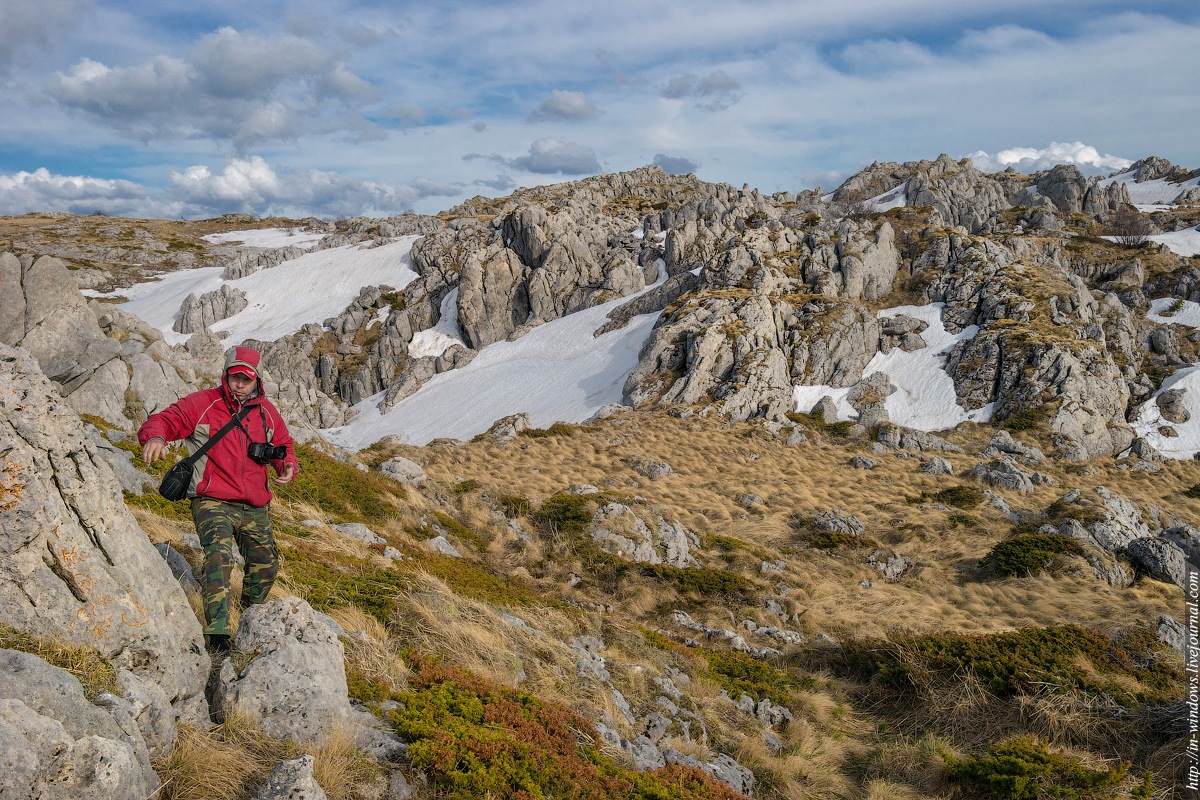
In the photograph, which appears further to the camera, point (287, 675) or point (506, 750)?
point (506, 750)

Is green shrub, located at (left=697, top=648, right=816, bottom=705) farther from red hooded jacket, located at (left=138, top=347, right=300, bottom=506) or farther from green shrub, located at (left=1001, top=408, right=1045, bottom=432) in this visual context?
green shrub, located at (left=1001, top=408, right=1045, bottom=432)

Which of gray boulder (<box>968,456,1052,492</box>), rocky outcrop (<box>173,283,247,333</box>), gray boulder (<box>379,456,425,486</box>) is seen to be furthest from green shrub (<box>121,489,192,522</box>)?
rocky outcrop (<box>173,283,247,333</box>)

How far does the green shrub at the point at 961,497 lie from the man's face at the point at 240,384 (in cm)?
2706

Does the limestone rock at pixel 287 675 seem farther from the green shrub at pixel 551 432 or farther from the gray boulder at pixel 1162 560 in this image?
the green shrub at pixel 551 432

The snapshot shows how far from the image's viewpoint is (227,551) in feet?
19.8

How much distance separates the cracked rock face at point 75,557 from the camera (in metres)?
4.37

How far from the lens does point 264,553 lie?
6.55 metres

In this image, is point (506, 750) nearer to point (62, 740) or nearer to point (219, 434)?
point (62, 740)

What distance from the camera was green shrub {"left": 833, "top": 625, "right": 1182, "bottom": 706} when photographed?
958cm

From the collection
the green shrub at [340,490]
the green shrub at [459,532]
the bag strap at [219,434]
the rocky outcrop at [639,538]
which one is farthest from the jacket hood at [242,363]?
the rocky outcrop at [639,538]

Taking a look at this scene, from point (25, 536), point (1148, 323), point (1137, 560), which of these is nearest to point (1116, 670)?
point (1137, 560)

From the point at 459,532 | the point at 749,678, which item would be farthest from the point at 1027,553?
the point at 459,532

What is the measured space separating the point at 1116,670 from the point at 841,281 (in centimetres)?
4841

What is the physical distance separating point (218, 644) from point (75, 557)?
1591mm
